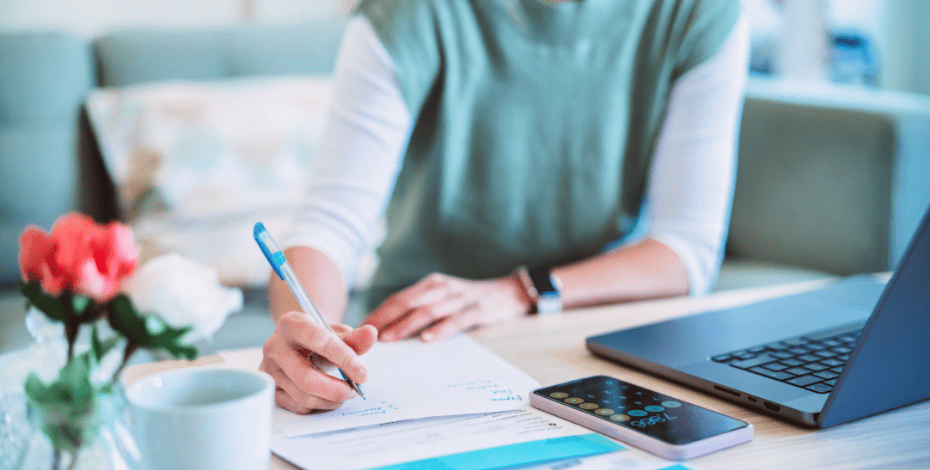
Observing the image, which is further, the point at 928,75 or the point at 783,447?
the point at 928,75

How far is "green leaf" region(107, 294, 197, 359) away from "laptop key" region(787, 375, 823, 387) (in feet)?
1.34

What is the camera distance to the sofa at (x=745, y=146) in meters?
1.42

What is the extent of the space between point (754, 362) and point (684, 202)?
16.5 inches

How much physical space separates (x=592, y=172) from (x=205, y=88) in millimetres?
1116

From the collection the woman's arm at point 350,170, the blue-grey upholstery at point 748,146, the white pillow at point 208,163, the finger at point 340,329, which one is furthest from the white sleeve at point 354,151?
the blue-grey upholstery at point 748,146

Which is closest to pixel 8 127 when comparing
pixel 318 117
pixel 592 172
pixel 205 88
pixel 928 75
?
pixel 205 88

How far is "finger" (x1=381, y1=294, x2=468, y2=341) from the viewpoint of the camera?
2.34 feet

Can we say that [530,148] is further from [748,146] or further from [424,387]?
[748,146]

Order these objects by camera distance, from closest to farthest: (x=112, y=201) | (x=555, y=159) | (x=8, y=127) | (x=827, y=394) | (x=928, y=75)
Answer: (x=827, y=394) → (x=555, y=159) → (x=8, y=127) → (x=112, y=201) → (x=928, y=75)

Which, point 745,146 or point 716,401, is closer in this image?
point 716,401

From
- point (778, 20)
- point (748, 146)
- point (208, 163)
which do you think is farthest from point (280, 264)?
point (778, 20)

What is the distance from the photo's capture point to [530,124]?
1.04m

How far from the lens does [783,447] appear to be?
1.57ft

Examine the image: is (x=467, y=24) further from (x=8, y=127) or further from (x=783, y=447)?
(x=8, y=127)
